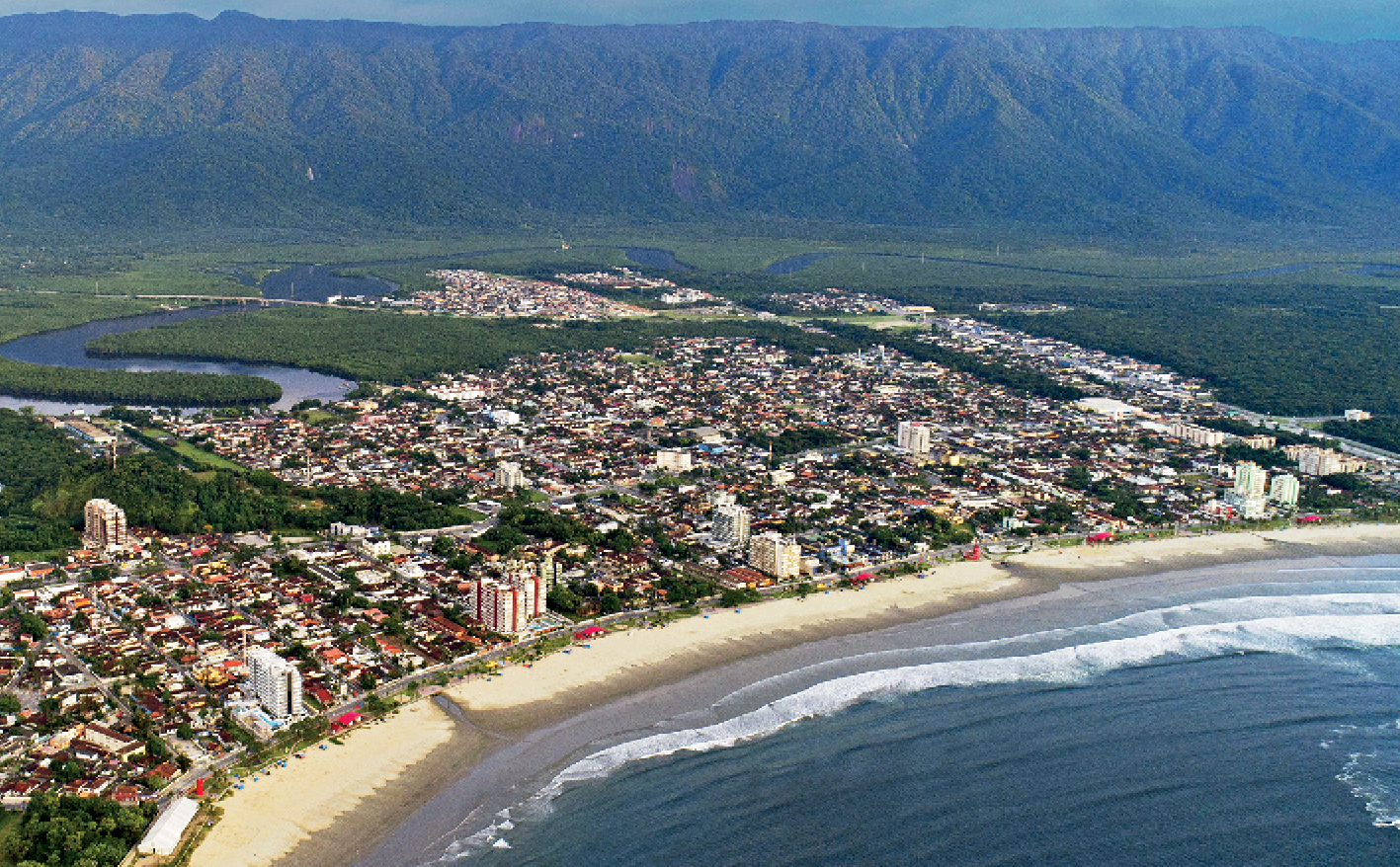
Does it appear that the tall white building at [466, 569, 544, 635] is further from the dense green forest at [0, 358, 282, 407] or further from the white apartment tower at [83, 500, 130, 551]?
the dense green forest at [0, 358, 282, 407]

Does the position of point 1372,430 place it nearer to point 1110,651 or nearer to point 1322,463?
point 1322,463

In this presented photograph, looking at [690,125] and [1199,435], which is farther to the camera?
[690,125]

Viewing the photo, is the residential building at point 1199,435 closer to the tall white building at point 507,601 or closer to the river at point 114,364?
the tall white building at point 507,601

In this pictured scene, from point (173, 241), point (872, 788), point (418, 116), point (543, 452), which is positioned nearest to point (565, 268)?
point (173, 241)

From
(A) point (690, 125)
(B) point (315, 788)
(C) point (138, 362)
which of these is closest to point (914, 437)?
(B) point (315, 788)

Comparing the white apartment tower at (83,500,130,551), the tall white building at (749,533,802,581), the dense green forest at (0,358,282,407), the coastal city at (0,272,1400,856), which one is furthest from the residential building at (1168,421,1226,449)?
the white apartment tower at (83,500,130,551)

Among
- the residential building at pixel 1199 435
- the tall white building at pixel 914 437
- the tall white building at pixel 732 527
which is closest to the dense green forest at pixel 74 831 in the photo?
the tall white building at pixel 732 527

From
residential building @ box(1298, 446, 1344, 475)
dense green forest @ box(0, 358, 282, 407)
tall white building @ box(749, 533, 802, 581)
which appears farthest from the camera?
dense green forest @ box(0, 358, 282, 407)
